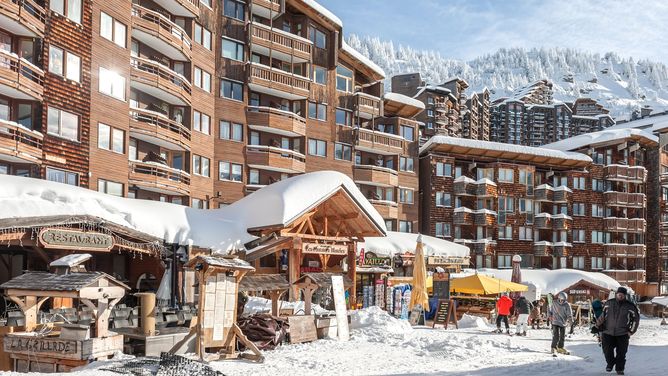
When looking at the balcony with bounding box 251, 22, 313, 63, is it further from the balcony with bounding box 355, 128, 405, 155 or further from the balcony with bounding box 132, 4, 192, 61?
the balcony with bounding box 355, 128, 405, 155

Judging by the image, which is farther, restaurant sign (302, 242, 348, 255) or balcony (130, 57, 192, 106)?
balcony (130, 57, 192, 106)

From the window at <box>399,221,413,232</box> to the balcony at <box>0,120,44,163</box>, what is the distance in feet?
92.3

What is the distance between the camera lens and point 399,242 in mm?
39594

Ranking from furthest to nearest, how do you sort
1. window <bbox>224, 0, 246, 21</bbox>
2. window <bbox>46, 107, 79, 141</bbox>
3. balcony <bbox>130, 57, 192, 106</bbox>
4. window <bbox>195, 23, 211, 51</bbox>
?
window <bbox>224, 0, 246, 21</bbox>, window <bbox>195, 23, 211, 51</bbox>, balcony <bbox>130, 57, 192, 106</bbox>, window <bbox>46, 107, 79, 141</bbox>

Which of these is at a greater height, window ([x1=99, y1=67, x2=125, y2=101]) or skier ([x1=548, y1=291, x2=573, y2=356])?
window ([x1=99, y1=67, x2=125, y2=101])

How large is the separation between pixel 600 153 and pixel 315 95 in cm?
3191

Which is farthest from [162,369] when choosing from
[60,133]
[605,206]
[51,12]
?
[605,206]

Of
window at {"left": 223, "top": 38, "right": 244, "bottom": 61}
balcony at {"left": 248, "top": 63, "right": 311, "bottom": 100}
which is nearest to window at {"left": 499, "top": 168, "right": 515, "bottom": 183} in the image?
balcony at {"left": 248, "top": 63, "right": 311, "bottom": 100}

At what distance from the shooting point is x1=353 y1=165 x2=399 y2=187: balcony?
44.3 m

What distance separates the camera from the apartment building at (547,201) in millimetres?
52094

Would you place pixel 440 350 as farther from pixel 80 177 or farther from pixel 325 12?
pixel 325 12

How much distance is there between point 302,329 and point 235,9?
26346 millimetres

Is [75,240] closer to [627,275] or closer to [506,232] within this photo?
[506,232]

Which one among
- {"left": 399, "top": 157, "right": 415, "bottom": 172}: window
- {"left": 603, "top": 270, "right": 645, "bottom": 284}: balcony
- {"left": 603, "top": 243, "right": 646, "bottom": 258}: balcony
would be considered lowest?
{"left": 603, "top": 270, "right": 645, "bottom": 284}: balcony
